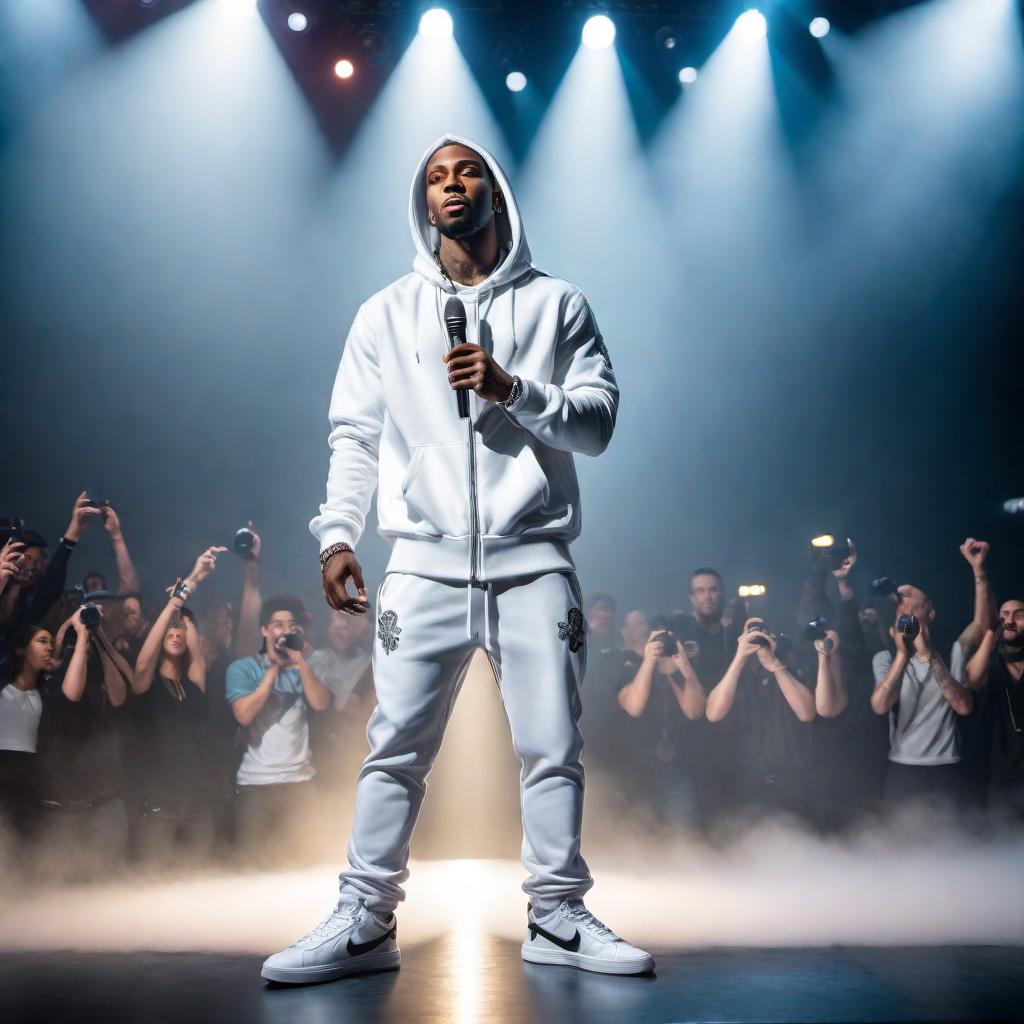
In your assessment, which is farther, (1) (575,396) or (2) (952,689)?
(2) (952,689)

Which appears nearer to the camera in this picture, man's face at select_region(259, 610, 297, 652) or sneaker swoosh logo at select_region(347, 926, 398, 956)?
sneaker swoosh logo at select_region(347, 926, 398, 956)

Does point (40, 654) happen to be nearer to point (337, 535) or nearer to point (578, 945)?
point (337, 535)

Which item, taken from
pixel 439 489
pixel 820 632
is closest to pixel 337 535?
pixel 439 489

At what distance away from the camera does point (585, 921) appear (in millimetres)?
1727

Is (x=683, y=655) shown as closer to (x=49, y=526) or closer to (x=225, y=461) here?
(x=225, y=461)

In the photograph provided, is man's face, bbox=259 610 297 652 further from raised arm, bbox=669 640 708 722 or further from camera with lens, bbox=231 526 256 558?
raised arm, bbox=669 640 708 722

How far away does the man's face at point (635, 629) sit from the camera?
372 centimetres

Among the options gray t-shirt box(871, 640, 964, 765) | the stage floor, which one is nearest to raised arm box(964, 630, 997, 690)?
gray t-shirt box(871, 640, 964, 765)

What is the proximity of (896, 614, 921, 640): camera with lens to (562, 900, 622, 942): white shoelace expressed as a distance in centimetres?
223

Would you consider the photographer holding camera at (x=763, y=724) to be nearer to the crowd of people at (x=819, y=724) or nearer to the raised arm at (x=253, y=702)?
the crowd of people at (x=819, y=724)

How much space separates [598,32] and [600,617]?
2.35 m

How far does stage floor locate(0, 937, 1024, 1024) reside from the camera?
4.75ft

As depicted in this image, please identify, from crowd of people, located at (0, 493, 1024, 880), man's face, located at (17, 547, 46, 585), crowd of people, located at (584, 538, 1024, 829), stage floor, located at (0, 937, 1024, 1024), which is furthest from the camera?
crowd of people, located at (584, 538, 1024, 829)

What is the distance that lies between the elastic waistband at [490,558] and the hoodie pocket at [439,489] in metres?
0.03
